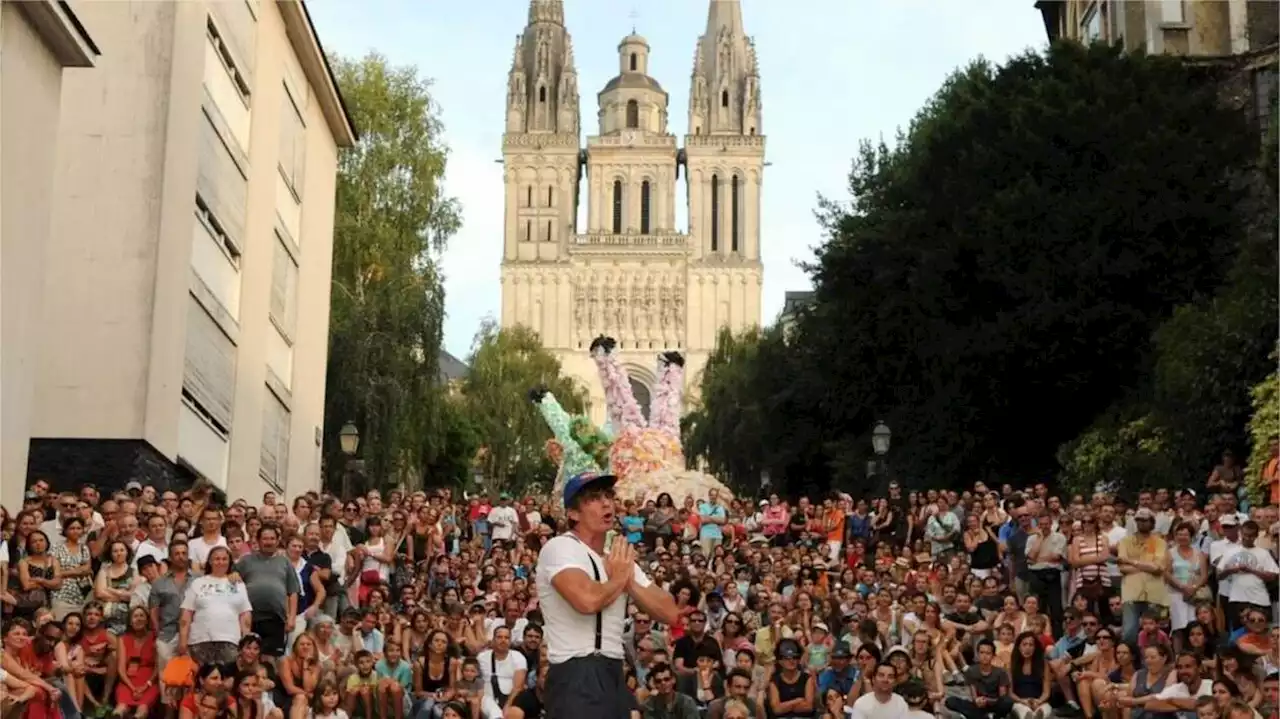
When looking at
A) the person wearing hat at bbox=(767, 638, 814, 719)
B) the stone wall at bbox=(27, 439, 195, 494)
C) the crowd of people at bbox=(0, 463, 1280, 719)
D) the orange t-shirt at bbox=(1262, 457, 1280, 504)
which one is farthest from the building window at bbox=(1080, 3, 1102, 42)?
the person wearing hat at bbox=(767, 638, 814, 719)

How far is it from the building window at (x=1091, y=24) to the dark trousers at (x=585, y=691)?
3995 centimetres

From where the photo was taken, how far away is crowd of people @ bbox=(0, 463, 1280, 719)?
1620cm

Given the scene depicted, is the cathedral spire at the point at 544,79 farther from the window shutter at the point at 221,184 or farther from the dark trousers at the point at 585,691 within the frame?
the dark trousers at the point at 585,691

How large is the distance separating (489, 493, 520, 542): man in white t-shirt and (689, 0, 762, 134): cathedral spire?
114825 millimetres

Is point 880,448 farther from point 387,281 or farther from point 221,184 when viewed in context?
point 387,281

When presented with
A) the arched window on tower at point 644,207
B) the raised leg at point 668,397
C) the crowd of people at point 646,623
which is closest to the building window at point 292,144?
the raised leg at point 668,397

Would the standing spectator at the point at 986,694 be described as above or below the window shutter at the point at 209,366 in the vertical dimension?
below

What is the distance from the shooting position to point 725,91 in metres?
144

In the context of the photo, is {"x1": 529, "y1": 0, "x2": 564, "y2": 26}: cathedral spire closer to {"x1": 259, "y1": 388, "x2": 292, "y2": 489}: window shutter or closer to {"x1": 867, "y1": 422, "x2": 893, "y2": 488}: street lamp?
{"x1": 867, "y1": 422, "x2": 893, "y2": 488}: street lamp

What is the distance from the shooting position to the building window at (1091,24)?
1821 inches

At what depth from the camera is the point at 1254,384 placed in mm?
30078

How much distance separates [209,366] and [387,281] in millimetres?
18435

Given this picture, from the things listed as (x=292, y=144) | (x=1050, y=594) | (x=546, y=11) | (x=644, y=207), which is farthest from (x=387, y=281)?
(x=546, y=11)

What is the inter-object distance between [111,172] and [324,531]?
9.22 meters
